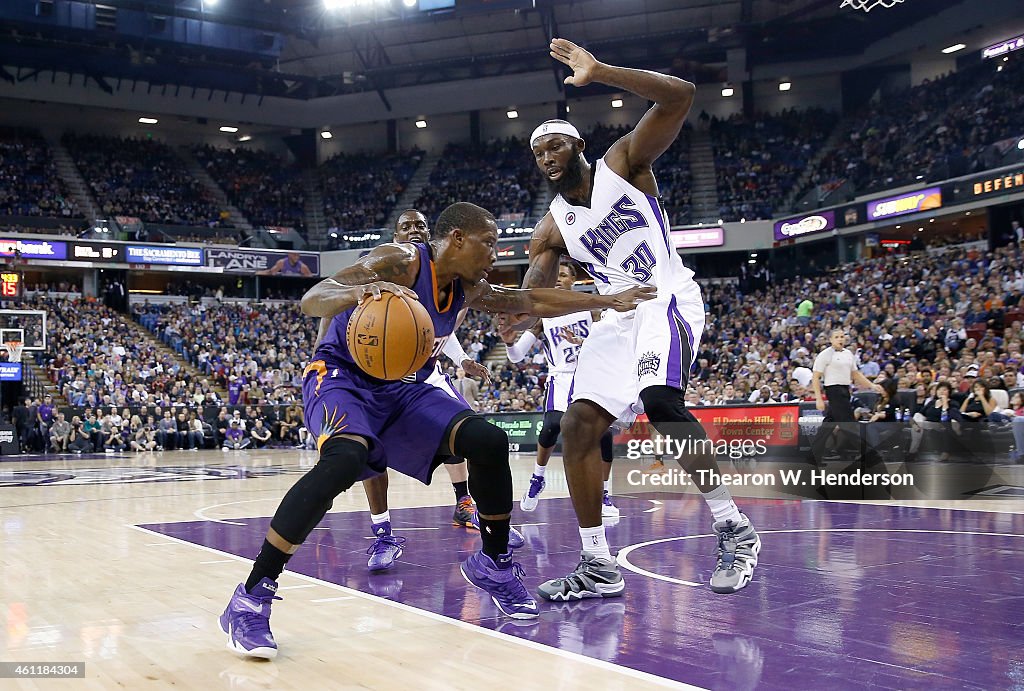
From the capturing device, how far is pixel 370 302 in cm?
367

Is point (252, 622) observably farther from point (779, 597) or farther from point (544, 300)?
point (779, 597)

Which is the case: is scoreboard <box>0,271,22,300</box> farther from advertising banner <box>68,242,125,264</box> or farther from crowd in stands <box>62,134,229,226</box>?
crowd in stands <box>62,134,229,226</box>

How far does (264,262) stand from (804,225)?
788 inches

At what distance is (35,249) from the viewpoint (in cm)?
3189

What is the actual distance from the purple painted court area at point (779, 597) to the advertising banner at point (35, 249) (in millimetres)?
28053

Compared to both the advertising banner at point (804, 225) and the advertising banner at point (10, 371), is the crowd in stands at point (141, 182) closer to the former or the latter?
the advertising banner at point (10, 371)

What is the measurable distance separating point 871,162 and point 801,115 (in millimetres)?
6352

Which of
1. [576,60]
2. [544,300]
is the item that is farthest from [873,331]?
[576,60]

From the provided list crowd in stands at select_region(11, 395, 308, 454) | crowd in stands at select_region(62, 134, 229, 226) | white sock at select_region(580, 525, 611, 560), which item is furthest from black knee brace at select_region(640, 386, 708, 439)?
crowd in stands at select_region(62, 134, 229, 226)

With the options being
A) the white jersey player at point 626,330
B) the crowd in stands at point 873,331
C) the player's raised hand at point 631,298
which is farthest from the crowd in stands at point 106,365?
the player's raised hand at point 631,298

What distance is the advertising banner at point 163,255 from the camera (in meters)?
33.0

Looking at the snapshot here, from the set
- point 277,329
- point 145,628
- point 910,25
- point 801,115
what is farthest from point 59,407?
point 910,25

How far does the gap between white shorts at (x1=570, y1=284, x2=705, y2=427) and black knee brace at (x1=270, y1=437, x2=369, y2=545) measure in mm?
1538

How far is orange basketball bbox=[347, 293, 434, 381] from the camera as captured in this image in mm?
3652
